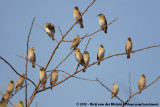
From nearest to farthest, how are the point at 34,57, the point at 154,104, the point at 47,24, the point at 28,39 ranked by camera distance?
the point at 28,39 → the point at 154,104 → the point at 34,57 → the point at 47,24

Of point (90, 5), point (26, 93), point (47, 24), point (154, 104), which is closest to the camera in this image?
point (26, 93)

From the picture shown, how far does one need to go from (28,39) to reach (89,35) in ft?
4.36

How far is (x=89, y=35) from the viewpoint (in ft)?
12.1

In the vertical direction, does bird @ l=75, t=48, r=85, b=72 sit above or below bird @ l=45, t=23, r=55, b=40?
below

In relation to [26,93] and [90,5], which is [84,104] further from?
[26,93]

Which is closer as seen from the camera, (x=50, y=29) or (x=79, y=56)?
(x=79, y=56)

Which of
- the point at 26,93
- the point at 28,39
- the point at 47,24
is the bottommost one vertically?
the point at 26,93

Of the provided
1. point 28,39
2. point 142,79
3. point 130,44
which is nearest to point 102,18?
point 130,44

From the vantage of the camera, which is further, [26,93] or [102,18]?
[102,18]

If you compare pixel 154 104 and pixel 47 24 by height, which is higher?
pixel 47 24

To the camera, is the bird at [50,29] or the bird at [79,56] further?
the bird at [50,29]

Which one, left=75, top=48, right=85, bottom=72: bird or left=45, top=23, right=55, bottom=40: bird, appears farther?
left=45, top=23, right=55, bottom=40: bird

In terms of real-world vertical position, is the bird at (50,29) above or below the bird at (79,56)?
above

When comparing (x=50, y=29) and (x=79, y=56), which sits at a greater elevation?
(x=50, y=29)
